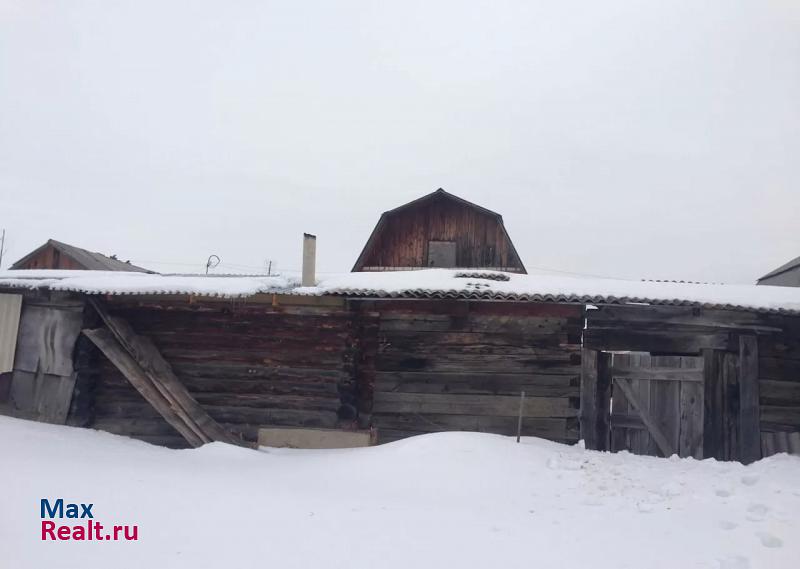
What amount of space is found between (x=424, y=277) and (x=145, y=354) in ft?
14.9

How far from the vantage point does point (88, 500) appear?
5.05 m

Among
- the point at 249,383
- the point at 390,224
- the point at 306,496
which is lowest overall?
the point at 306,496

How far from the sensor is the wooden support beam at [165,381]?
8.28 metres

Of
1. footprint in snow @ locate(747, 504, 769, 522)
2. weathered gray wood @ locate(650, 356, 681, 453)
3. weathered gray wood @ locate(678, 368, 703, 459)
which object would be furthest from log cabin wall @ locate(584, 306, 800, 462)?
footprint in snow @ locate(747, 504, 769, 522)

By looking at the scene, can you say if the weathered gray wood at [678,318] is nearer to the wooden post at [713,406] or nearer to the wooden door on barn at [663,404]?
the wooden post at [713,406]

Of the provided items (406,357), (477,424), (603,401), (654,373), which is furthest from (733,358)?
(406,357)

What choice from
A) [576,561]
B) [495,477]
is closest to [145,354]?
[495,477]

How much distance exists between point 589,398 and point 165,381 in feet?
21.3

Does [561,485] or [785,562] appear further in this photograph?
[561,485]

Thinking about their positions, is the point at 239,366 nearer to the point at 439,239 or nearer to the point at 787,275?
the point at 439,239

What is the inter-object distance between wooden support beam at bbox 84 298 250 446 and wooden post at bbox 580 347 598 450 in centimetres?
514

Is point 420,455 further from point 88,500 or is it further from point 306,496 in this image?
point 88,500

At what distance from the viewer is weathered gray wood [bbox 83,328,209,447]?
8258 millimetres

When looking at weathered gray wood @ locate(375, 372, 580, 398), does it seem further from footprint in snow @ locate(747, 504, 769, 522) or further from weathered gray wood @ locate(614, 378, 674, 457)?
footprint in snow @ locate(747, 504, 769, 522)
